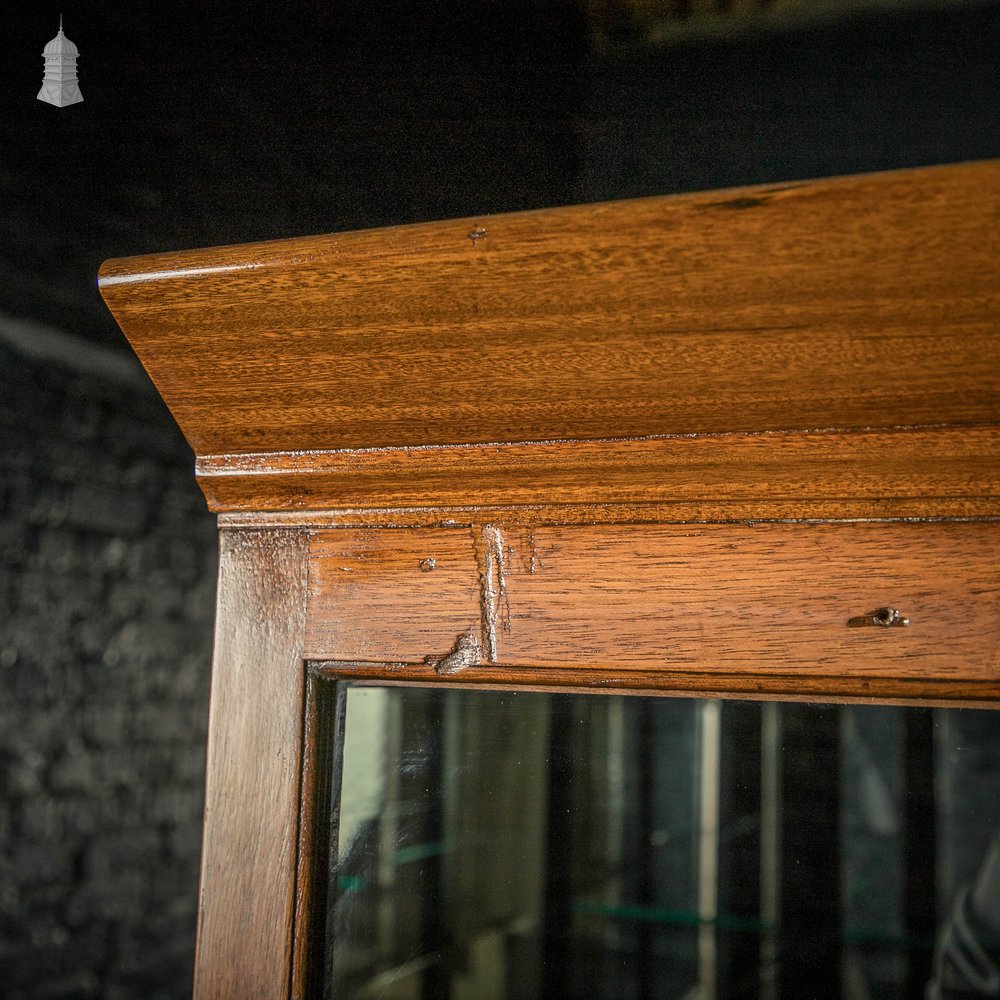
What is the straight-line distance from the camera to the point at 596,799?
0.63 m

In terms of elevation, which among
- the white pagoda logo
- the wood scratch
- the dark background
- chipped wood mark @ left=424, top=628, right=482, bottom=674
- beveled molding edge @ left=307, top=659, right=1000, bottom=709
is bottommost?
beveled molding edge @ left=307, top=659, right=1000, bottom=709

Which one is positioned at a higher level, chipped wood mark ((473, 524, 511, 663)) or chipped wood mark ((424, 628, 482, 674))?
chipped wood mark ((473, 524, 511, 663))

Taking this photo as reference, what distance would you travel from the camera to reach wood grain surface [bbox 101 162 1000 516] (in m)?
0.41

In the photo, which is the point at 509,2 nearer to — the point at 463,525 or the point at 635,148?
the point at 635,148

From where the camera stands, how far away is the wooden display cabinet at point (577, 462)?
428mm

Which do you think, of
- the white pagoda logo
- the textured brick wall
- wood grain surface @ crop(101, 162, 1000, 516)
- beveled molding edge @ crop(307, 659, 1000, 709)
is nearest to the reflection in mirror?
beveled molding edge @ crop(307, 659, 1000, 709)

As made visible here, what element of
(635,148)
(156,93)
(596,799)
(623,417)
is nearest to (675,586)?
(623,417)

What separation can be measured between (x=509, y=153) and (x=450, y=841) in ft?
1.56

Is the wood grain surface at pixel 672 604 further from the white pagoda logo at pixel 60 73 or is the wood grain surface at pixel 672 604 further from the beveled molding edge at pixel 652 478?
the white pagoda logo at pixel 60 73

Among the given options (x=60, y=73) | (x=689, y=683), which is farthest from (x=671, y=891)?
(x=60, y=73)

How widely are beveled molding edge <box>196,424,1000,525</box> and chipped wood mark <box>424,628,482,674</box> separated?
0.24 feet

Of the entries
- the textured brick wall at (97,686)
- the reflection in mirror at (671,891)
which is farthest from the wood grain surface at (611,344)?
the textured brick wall at (97,686)

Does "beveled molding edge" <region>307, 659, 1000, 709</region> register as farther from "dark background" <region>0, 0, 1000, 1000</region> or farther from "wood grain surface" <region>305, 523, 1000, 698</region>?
"dark background" <region>0, 0, 1000, 1000</region>

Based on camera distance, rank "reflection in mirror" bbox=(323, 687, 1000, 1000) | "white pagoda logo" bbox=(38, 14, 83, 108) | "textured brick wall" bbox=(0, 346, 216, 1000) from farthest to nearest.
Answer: "textured brick wall" bbox=(0, 346, 216, 1000)
"white pagoda logo" bbox=(38, 14, 83, 108)
"reflection in mirror" bbox=(323, 687, 1000, 1000)
